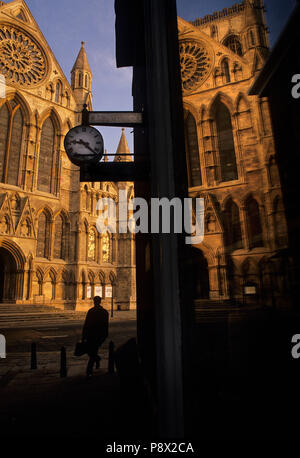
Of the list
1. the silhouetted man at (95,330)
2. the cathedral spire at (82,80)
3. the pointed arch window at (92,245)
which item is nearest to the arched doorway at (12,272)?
the pointed arch window at (92,245)

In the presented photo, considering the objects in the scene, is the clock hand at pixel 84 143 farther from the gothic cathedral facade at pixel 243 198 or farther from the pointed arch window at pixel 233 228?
the pointed arch window at pixel 233 228

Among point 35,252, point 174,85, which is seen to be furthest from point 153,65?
point 35,252

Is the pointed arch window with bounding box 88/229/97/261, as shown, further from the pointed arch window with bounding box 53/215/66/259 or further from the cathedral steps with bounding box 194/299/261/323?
the cathedral steps with bounding box 194/299/261/323

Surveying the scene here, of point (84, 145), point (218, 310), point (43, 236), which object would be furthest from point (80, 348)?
point (43, 236)

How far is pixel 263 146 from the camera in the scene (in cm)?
102

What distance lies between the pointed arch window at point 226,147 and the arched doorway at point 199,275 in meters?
0.49

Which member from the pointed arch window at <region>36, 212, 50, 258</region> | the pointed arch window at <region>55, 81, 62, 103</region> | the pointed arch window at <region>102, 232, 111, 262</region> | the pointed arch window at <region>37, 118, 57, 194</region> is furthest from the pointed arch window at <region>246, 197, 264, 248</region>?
the pointed arch window at <region>55, 81, 62, 103</region>

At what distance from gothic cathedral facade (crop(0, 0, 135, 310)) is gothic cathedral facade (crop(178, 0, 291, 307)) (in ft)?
69.6

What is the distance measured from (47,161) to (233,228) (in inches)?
1028

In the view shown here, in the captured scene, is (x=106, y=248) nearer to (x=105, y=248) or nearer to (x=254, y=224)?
(x=105, y=248)

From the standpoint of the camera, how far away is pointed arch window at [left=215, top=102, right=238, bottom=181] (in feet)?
4.90

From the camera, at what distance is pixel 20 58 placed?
24062 millimetres

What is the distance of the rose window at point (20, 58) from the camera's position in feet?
76.4
